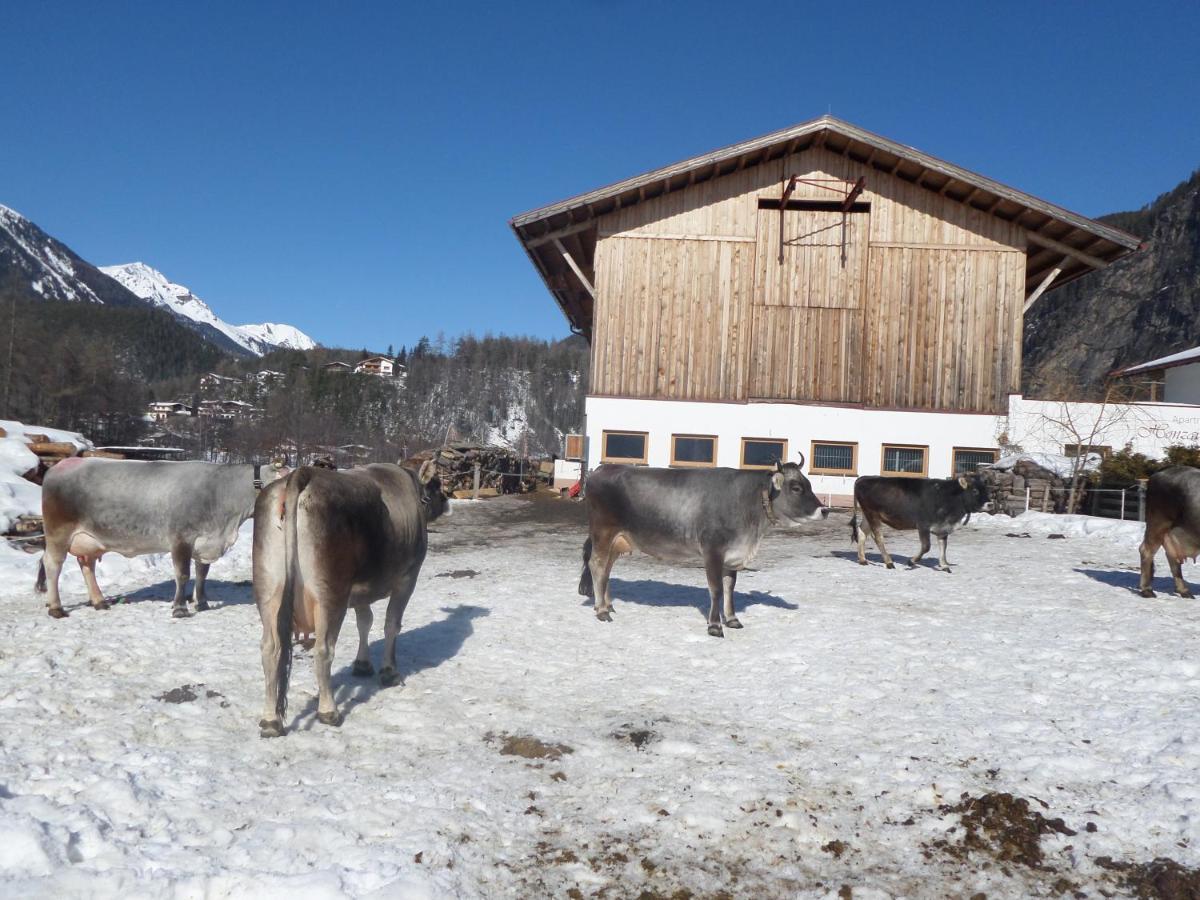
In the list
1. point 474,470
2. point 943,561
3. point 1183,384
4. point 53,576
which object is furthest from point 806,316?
point 1183,384

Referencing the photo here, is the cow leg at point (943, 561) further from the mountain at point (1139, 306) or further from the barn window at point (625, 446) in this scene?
the mountain at point (1139, 306)

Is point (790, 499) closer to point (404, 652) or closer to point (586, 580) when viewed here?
point (586, 580)

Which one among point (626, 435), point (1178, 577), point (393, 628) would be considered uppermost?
point (626, 435)

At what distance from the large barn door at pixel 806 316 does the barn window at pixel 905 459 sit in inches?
78.7

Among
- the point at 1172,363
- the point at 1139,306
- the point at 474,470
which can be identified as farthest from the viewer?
the point at 1139,306

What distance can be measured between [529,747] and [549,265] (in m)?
22.3

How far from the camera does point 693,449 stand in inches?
856

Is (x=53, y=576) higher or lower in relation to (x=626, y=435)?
lower

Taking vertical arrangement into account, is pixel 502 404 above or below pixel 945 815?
above

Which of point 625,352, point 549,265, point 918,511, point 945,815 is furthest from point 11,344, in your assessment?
point 945,815

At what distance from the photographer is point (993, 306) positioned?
2189 cm

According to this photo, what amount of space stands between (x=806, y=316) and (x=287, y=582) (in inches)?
760

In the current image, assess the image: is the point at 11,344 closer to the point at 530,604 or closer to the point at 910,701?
the point at 530,604

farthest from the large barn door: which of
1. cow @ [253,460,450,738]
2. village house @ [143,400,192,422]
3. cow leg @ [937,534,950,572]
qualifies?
village house @ [143,400,192,422]
